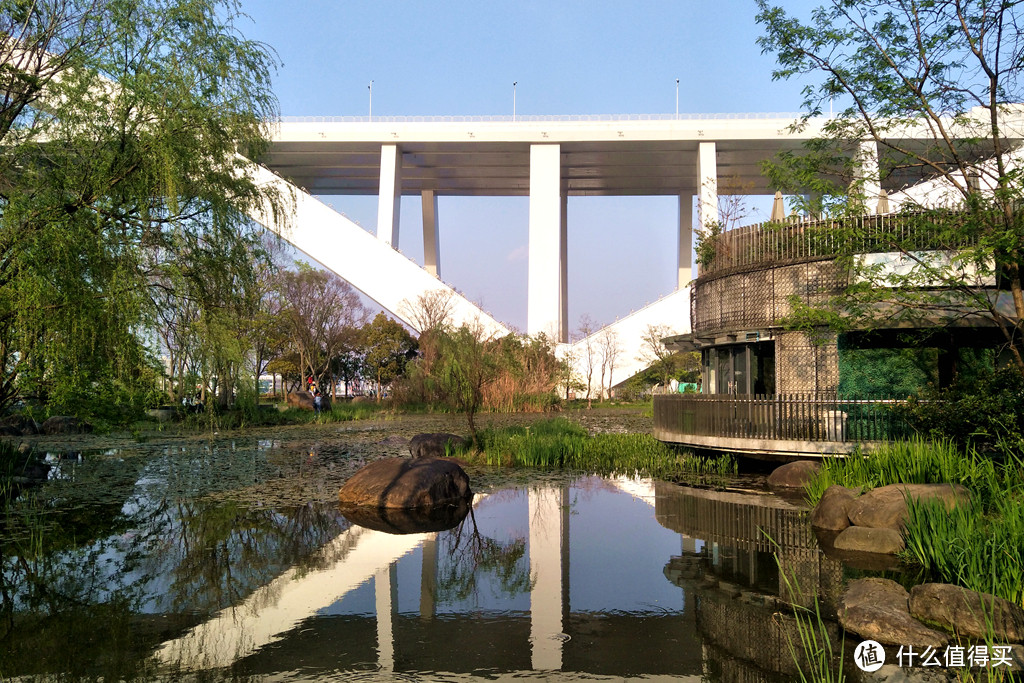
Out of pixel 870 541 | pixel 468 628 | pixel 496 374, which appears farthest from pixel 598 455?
pixel 496 374

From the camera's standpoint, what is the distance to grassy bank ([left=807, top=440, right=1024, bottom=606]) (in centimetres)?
591

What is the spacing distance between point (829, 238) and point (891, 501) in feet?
18.2

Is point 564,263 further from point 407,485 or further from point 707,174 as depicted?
point 407,485

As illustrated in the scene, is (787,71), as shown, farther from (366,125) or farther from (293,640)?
(366,125)

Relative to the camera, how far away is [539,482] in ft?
44.8

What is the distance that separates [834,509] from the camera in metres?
9.26

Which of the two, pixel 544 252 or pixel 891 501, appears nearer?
pixel 891 501

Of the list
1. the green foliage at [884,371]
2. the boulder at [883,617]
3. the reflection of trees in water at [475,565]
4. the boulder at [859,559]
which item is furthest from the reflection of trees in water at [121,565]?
the green foliage at [884,371]

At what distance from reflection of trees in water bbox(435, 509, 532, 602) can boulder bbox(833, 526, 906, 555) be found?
128 inches

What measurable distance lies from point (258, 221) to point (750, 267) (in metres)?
8.95

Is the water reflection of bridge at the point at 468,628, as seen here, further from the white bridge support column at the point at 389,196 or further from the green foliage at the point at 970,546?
the white bridge support column at the point at 389,196

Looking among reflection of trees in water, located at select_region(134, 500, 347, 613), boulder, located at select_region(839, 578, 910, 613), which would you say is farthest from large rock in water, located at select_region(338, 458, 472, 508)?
boulder, located at select_region(839, 578, 910, 613)

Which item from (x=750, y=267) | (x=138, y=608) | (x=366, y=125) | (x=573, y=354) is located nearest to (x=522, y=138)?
(x=366, y=125)

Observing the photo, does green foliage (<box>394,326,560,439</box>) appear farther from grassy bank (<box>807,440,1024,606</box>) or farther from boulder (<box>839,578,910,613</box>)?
boulder (<box>839,578,910,613</box>)
